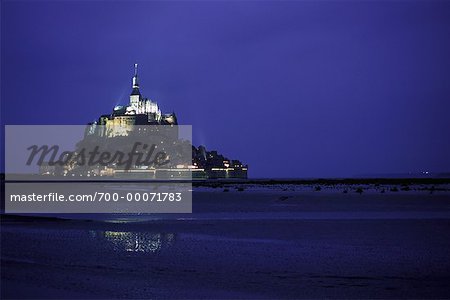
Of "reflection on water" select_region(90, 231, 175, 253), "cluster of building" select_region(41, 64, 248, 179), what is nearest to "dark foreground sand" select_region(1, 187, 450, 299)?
"reflection on water" select_region(90, 231, 175, 253)

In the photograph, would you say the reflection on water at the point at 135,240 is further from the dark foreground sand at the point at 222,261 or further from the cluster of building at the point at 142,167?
the cluster of building at the point at 142,167

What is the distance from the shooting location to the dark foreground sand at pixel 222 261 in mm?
10453

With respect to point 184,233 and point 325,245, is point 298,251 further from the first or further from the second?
point 184,233

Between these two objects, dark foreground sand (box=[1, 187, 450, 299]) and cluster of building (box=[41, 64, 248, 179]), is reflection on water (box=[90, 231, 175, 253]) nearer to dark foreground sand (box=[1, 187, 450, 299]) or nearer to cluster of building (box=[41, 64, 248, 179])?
dark foreground sand (box=[1, 187, 450, 299])

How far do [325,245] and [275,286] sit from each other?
642cm

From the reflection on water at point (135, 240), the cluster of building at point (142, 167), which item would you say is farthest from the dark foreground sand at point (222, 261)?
the cluster of building at point (142, 167)

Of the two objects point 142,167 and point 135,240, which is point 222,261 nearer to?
point 135,240

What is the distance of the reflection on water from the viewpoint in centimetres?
1590

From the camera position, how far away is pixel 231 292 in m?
10.3

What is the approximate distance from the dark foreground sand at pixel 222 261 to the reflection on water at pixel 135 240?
0.03 metres

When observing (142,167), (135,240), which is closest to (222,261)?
(135,240)

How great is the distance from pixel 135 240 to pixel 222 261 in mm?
4861

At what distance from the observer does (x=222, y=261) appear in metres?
13.7

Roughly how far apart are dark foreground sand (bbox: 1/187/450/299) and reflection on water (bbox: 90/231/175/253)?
0.03 m
